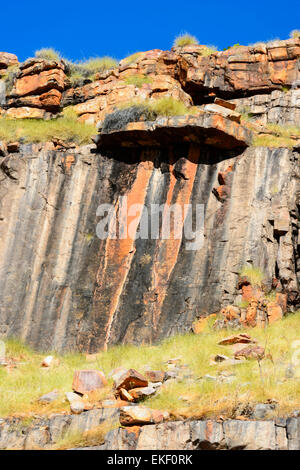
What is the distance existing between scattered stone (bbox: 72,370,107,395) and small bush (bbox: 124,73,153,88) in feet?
30.5

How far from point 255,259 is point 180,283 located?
5.63 feet

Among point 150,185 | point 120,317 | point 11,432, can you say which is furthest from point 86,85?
point 11,432

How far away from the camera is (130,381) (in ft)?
33.0

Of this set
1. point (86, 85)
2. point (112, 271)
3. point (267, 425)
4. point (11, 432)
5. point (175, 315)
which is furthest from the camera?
point (86, 85)

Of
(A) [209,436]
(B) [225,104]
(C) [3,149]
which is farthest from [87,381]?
(B) [225,104]

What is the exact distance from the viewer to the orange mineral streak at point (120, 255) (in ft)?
46.9

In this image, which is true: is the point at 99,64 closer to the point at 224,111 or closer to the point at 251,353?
the point at 224,111

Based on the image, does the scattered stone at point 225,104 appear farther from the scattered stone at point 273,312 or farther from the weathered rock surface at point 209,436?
the weathered rock surface at point 209,436

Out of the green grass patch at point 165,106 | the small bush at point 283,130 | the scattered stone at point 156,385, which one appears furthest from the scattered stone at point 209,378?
the small bush at point 283,130

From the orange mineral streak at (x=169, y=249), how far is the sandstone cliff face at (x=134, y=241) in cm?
2

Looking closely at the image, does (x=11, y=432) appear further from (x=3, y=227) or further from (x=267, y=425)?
(x=3, y=227)

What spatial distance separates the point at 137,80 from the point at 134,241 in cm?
527

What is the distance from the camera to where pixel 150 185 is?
1524 cm

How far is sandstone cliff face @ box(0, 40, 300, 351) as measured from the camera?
45.5 ft
